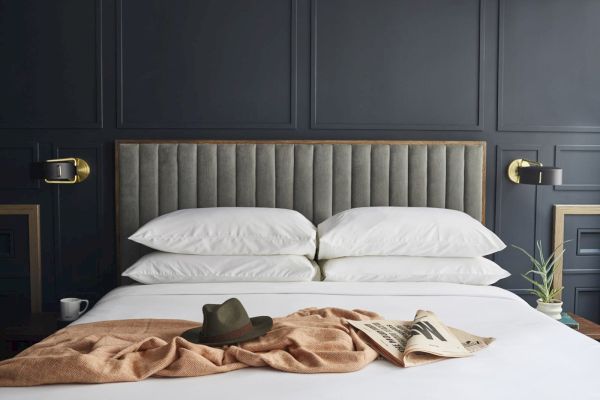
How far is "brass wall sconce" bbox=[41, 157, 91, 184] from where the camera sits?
299 centimetres

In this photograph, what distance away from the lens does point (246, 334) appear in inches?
71.2

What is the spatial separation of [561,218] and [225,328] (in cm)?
216

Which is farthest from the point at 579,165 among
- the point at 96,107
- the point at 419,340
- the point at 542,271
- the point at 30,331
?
the point at 30,331

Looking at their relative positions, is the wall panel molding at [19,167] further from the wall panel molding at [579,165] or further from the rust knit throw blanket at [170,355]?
the wall panel molding at [579,165]

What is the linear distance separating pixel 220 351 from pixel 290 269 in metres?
1.02

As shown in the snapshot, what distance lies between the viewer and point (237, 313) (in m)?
1.85

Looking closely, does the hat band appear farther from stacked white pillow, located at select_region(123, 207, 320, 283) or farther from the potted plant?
the potted plant

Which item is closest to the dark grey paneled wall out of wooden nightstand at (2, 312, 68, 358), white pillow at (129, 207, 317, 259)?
wooden nightstand at (2, 312, 68, 358)

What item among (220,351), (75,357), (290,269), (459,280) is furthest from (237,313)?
(459,280)

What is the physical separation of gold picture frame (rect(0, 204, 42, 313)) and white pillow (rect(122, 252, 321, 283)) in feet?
2.42

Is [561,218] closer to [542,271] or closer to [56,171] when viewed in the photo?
[542,271]

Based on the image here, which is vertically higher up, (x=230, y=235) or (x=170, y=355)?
(x=230, y=235)

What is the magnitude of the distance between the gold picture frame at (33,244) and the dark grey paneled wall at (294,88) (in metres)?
0.04

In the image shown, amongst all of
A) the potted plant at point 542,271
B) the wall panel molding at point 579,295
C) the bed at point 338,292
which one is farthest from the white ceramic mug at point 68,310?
the wall panel molding at point 579,295
